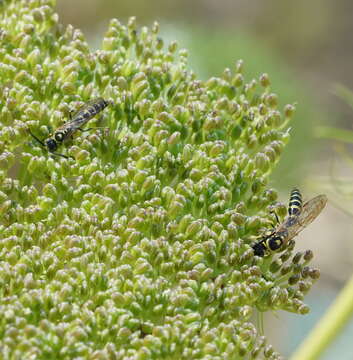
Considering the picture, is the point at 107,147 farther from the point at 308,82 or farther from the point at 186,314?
the point at 308,82

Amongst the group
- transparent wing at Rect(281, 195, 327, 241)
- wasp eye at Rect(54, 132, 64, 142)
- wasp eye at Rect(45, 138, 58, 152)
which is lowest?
wasp eye at Rect(45, 138, 58, 152)

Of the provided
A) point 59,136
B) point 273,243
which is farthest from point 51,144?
point 273,243

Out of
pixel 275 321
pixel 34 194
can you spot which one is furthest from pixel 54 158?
pixel 275 321

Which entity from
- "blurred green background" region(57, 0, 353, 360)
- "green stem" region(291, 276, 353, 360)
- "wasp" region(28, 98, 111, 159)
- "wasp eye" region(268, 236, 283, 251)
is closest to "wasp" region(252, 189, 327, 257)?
"wasp eye" region(268, 236, 283, 251)

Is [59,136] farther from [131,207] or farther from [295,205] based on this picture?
[295,205]

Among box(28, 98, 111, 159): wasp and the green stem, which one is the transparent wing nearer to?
the green stem

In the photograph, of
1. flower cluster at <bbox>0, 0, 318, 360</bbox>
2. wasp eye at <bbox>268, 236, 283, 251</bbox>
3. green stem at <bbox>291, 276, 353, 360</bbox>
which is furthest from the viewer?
green stem at <bbox>291, 276, 353, 360</bbox>

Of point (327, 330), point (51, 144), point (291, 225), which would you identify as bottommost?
point (51, 144)
